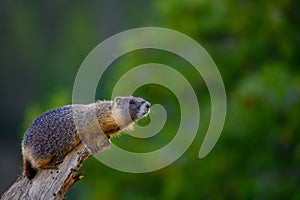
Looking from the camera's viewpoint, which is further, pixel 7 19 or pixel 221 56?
pixel 7 19

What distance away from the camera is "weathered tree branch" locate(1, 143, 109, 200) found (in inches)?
280

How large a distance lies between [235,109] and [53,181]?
5.95 m

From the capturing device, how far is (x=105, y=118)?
743 cm

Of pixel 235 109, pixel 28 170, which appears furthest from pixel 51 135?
pixel 235 109

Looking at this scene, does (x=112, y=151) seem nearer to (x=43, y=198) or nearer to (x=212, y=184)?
(x=212, y=184)

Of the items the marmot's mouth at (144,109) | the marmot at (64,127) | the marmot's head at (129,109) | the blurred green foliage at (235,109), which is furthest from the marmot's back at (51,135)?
the blurred green foliage at (235,109)

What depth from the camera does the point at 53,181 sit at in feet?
23.5

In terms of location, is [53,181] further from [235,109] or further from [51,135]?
[235,109]

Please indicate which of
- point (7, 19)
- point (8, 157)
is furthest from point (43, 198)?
point (7, 19)

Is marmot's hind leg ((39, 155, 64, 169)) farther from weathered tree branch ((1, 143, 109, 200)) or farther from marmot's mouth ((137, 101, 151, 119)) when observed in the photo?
marmot's mouth ((137, 101, 151, 119))

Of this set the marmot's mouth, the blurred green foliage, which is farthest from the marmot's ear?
the blurred green foliage

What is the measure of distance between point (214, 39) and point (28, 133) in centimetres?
694

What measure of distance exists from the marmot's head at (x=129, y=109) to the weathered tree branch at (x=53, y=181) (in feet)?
0.75

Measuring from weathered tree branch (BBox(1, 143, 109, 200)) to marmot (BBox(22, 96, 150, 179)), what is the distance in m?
0.04
